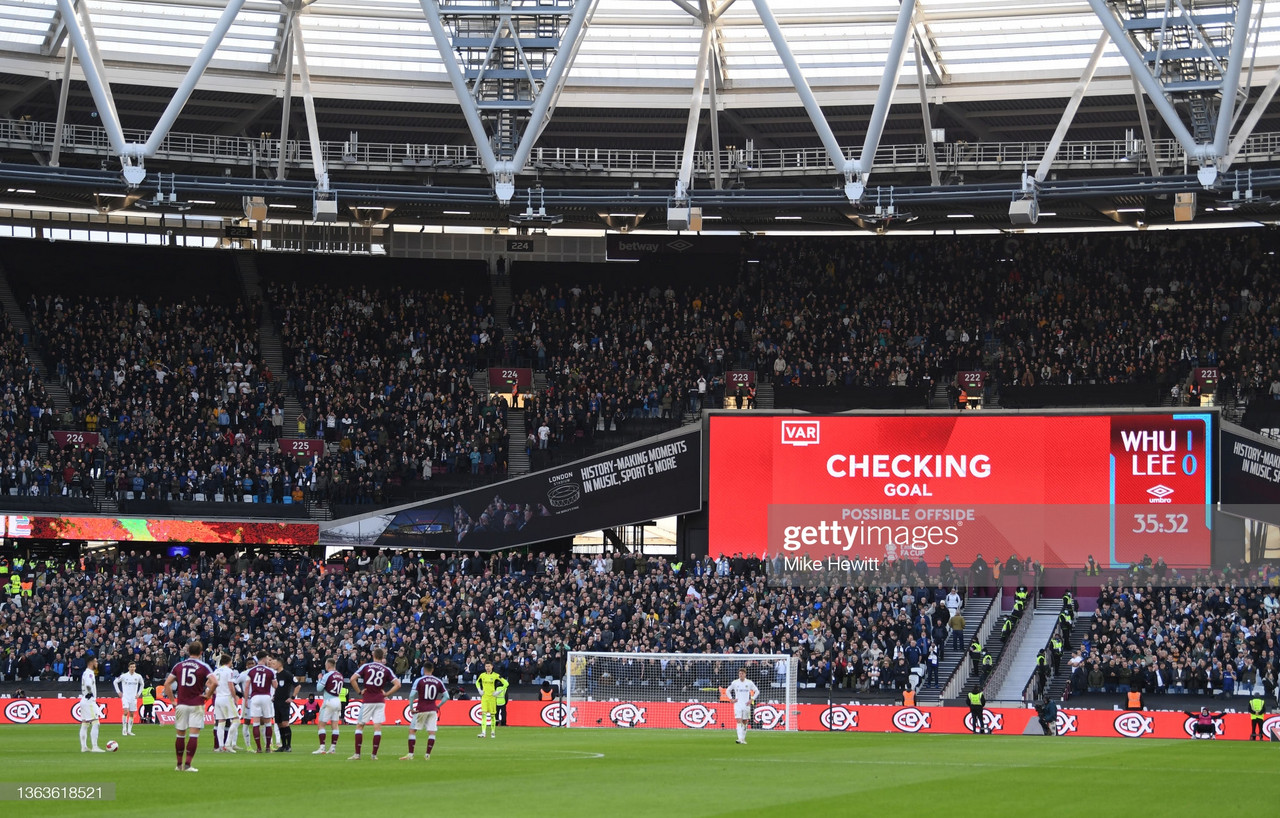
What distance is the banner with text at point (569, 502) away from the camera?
49.8m

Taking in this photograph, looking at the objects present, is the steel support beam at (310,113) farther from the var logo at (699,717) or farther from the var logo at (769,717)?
the var logo at (769,717)

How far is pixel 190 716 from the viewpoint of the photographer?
66.4ft

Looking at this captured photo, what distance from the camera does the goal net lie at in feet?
119

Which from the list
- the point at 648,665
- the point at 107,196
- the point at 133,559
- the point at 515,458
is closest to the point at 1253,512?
the point at 648,665

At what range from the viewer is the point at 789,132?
55656 mm

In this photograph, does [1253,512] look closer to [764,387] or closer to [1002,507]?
[1002,507]

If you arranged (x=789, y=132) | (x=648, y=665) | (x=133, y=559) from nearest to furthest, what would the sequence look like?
(x=648, y=665)
(x=133, y=559)
(x=789, y=132)

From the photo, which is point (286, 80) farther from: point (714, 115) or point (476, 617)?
point (476, 617)

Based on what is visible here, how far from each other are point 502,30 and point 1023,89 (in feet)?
58.9

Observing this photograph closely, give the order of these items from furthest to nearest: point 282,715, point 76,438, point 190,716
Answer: point 76,438 < point 282,715 < point 190,716

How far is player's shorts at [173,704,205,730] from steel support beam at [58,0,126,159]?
23261mm

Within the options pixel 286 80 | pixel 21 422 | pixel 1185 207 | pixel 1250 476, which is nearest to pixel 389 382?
pixel 21 422

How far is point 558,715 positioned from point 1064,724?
36.0 feet

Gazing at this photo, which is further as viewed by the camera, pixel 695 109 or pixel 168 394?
pixel 168 394
